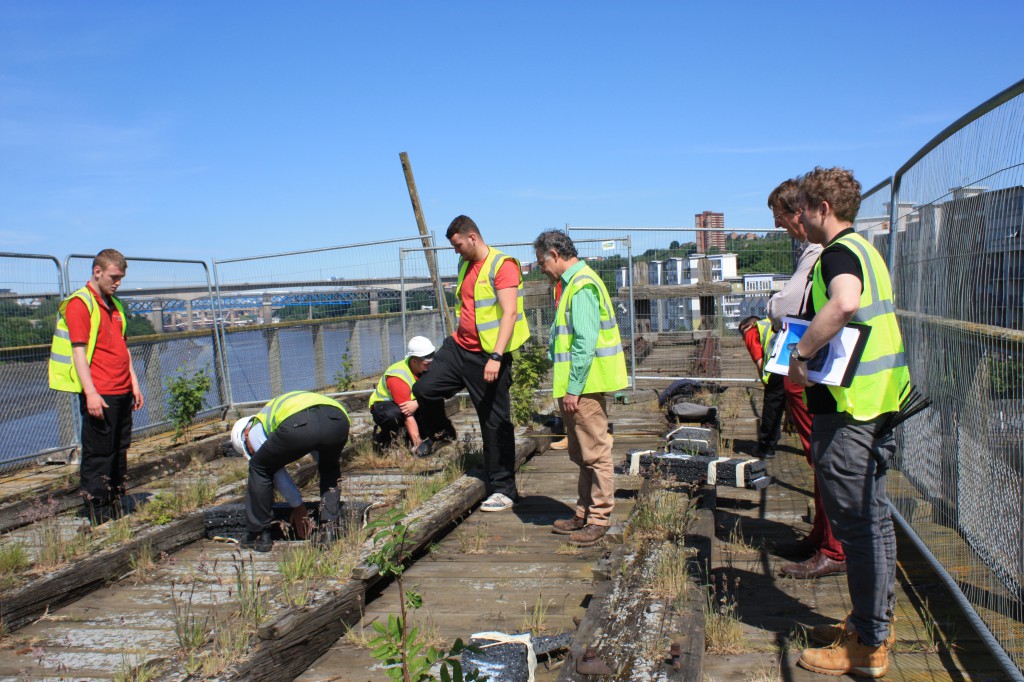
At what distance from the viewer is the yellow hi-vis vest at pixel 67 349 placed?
642 centimetres

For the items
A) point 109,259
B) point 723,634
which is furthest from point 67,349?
point 723,634

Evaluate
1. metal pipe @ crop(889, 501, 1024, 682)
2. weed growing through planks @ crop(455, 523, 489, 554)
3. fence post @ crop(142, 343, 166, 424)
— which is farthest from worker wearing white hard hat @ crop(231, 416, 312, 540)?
fence post @ crop(142, 343, 166, 424)

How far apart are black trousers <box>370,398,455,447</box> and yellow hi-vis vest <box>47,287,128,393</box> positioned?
9.50ft

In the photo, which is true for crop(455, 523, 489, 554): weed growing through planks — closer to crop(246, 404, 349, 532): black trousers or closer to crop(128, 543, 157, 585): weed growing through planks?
crop(246, 404, 349, 532): black trousers

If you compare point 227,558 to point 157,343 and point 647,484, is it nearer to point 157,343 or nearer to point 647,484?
point 647,484

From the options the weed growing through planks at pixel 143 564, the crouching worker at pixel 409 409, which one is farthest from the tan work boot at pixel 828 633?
the crouching worker at pixel 409 409

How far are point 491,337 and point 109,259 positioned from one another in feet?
10.0

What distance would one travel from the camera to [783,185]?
4.67m

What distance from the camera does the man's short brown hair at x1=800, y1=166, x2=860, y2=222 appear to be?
11.8ft

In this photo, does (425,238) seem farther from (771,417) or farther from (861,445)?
(861,445)

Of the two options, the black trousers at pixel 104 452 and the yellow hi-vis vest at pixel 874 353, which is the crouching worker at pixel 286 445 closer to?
the black trousers at pixel 104 452

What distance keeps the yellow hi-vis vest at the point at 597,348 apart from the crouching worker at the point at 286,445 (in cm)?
158

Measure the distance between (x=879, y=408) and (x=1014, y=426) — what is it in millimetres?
473

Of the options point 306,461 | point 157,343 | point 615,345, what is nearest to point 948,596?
point 615,345
